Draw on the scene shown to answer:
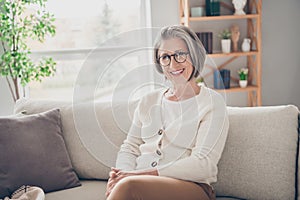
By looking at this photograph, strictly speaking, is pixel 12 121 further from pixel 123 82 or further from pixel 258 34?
pixel 258 34

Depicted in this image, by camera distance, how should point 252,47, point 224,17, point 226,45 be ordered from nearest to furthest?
1. point 224,17
2. point 226,45
3. point 252,47

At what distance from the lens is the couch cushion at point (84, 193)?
76.2 inches

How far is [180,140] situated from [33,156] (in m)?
0.71

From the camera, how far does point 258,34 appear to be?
3463 mm

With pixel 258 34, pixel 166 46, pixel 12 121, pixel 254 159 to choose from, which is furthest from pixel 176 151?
pixel 258 34

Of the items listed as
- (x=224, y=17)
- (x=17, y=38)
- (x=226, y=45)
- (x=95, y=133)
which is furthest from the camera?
(x=226, y=45)

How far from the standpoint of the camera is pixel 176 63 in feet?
6.06

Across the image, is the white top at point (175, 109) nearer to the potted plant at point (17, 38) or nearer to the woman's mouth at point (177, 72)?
the woman's mouth at point (177, 72)

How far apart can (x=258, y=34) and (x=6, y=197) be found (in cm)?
238

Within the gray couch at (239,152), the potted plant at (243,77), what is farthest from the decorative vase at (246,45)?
the gray couch at (239,152)

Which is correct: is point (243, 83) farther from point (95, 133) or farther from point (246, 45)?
point (95, 133)

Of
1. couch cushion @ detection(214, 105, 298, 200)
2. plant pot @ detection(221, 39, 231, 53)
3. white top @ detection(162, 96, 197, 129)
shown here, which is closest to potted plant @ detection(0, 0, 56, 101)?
plant pot @ detection(221, 39, 231, 53)

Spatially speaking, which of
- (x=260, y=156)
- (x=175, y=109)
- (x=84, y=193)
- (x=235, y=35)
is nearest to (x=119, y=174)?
(x=84, y=193)

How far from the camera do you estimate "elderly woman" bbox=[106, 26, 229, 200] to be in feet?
5.41
